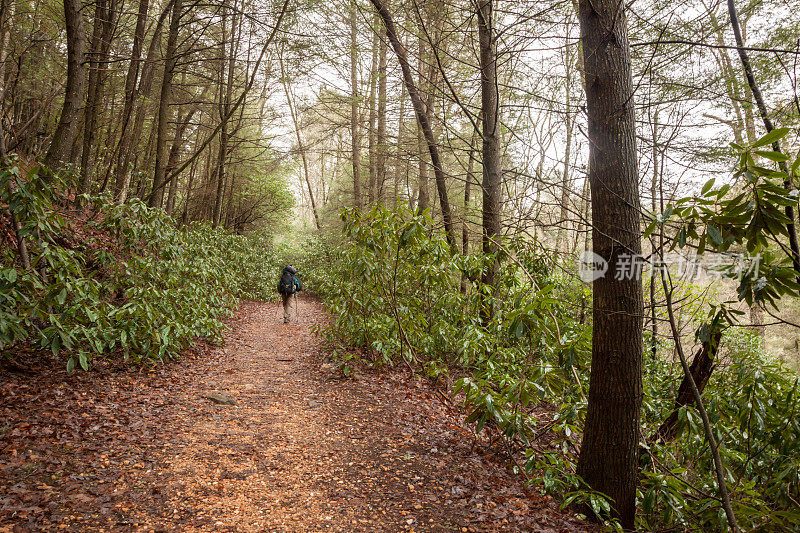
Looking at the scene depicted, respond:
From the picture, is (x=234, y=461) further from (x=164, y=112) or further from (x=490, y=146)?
(x=164, y=112)

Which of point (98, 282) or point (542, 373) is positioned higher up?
point (98, 282)

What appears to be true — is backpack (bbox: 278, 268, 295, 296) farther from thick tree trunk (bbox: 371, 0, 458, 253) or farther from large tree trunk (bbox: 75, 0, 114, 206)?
thick tree trunk (bbox: 371, 0, 458, 253)

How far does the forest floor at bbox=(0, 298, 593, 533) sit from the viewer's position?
282 centimetres

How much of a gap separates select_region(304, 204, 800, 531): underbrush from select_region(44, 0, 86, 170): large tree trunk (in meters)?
3.94

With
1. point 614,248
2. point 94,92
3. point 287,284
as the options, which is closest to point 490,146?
point 614,248

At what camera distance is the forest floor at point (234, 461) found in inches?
111

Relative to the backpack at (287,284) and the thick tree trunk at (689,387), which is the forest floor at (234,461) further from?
the backpack at (287,284)

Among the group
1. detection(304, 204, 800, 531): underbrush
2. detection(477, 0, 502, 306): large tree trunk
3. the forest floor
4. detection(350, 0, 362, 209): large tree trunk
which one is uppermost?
detection(350, 0, 362, 209): large tree trunk

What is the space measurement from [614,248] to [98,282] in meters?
5.68

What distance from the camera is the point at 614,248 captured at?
117 inches

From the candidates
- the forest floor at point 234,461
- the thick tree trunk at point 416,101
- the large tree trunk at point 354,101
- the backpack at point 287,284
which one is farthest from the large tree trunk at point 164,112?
the thick tree trunk at point 416,101

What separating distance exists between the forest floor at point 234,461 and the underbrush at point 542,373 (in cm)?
55

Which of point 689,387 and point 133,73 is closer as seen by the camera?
point 689,387

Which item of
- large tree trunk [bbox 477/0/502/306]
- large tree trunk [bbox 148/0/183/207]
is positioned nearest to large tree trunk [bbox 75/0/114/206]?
large tree trunk [bbox 148/0/183/207]
